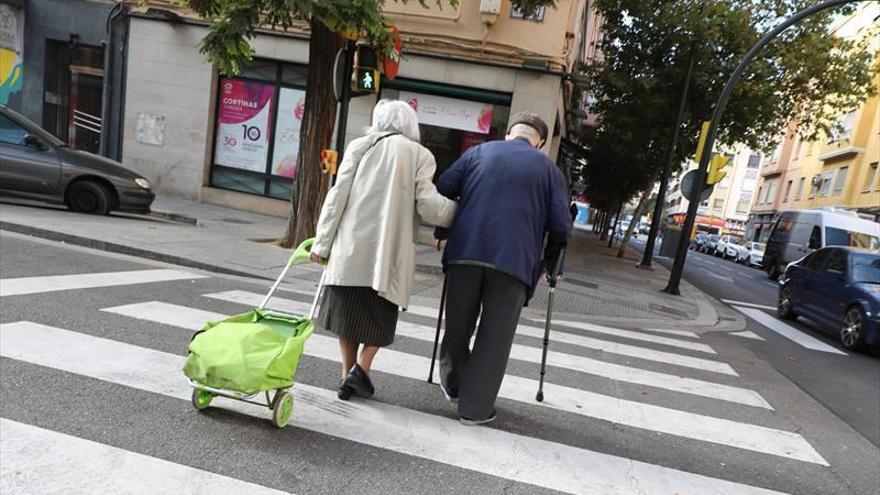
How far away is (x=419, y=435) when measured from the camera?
11.0 feet

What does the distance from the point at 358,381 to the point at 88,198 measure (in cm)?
846

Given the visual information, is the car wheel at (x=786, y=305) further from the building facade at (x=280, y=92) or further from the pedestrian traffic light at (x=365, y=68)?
the pedestrian traffic light at (x=365, y=68)

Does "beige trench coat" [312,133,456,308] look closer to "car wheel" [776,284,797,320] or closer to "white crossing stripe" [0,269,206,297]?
"white crossing stripe" [0,269,206,297]

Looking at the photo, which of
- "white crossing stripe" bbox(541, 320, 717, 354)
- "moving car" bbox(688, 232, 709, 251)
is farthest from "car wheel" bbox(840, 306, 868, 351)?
"moving car" bbox(688, 232, 709, 251)

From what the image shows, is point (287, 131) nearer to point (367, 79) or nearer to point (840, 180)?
point (367, 79)

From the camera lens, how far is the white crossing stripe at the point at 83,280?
5.12 metres

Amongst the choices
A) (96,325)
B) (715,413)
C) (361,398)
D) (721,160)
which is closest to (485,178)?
(361,398)

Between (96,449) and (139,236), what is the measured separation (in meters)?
6.45

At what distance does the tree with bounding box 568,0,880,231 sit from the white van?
14.4 ft

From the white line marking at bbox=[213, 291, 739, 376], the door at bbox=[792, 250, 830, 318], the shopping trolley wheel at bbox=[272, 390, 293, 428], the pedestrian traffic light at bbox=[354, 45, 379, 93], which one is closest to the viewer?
the shopping trolley wheel at bbox=[272, 390, 293, 428]

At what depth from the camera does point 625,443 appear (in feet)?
12.2

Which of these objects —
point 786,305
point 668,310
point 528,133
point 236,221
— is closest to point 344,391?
point 528,133

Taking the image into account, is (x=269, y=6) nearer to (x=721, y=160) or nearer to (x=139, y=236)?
(x=139, y=236)

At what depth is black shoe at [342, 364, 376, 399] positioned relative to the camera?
3.65m
